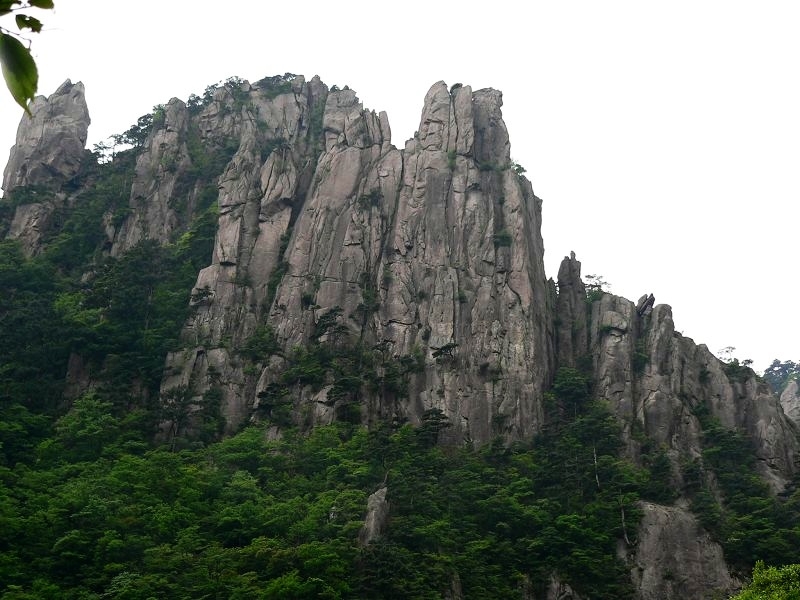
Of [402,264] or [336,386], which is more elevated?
[402,264]

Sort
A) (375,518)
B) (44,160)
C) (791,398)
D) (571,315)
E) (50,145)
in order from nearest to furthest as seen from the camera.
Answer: (375,518)
(571,315)
(44,160)
(50,145)
(791,398)

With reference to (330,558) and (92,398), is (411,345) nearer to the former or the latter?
(92,398)

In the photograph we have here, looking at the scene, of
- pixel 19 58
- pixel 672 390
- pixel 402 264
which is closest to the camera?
pixel 19 58

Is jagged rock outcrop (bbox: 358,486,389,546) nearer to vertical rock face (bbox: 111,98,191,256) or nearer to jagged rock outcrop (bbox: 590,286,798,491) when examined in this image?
jagged rock outcrop (bbox: 590,286,798,491)

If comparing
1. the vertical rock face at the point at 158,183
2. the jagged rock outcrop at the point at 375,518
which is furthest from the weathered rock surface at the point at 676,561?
the vertical rock face at the point at 158,183

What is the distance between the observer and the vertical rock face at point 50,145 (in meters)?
60.4

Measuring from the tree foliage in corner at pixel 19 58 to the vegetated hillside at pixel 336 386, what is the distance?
25.6 metres

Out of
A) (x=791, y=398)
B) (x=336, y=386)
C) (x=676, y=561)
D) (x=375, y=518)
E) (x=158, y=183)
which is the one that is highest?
(x=158, y=183)

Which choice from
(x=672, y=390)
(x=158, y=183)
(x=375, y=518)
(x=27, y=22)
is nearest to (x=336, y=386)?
→ (x=375, y=518)

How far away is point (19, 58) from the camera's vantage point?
6.95ft

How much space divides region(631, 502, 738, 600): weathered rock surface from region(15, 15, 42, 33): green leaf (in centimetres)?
3517

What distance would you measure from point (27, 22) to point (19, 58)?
0.38ft

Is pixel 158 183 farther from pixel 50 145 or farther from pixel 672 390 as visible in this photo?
pixel 672 390

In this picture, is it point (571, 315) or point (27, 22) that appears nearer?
point (27, 22)
